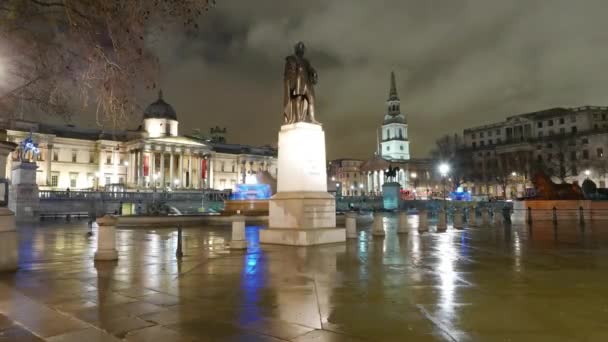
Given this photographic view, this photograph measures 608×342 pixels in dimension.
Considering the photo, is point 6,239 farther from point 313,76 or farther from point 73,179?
point 73,179

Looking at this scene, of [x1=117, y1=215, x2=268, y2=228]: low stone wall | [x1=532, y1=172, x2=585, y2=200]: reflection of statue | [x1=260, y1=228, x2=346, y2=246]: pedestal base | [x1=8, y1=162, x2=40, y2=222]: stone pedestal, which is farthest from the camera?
[x1=8, y1=162, x2=40, y2=222]: stone pedestal

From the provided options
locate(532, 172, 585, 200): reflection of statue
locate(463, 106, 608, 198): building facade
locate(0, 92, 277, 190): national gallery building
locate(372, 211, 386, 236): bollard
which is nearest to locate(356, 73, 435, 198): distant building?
locate(463, 106, 608, 198): building facade

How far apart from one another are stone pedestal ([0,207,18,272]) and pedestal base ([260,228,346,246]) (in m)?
8.10

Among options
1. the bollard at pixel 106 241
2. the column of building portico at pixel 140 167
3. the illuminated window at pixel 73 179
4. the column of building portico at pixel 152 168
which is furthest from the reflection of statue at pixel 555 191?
the illuminated window at pixel 73 179

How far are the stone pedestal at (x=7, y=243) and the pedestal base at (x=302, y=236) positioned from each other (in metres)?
8.10

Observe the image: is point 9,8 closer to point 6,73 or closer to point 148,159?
point 6,73

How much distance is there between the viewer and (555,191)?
3888cm

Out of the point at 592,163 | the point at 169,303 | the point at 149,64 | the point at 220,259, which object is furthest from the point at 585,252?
the point at 592,163

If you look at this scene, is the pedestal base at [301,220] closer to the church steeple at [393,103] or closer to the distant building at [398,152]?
the distant building at [398,152]

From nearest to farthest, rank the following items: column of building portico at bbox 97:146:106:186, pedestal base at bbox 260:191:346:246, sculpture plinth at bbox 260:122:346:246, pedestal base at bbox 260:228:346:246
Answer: pedestal base at bbox 260:228:346:246 → pedestal base at bbox 260:191:346:246 → sculpture plinth at bbox 260:122:346:246 → column of building portico at bbox 97:146:106:186

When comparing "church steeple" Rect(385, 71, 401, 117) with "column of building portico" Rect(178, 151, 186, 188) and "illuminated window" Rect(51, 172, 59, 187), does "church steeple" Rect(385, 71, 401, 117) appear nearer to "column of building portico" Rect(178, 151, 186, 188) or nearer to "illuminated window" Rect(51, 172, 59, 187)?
"column of building portico" Rect(178, 151, 186, 188)

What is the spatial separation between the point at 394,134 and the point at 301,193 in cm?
15955

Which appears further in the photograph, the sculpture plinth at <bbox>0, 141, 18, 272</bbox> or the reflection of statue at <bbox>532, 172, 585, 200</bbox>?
the reflection of statue at <bbox>532, 172, 585, 200</bbox>

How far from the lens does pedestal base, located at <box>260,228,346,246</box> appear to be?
1511cm
